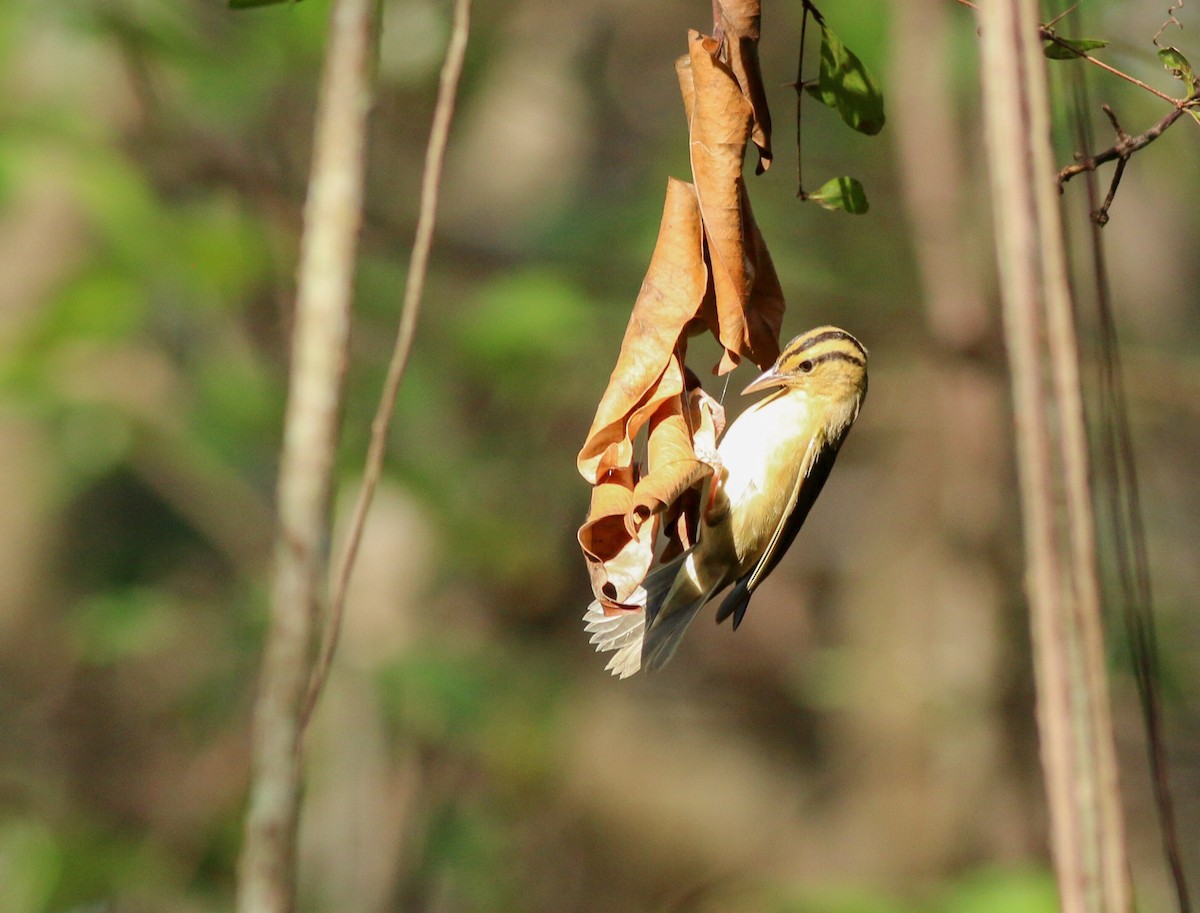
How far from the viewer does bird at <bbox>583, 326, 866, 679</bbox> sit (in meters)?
2.14

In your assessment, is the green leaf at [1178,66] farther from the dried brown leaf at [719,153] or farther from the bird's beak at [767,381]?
the bird's beak at [767,381]

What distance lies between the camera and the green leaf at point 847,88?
5.53 ft

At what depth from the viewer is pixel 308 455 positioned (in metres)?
1.05

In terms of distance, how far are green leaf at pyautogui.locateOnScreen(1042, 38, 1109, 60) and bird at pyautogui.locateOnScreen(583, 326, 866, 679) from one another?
0.80 meters

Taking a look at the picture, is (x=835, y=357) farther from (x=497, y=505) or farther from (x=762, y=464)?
(x=497, y=505)

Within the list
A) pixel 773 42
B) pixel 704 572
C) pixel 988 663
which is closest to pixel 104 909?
pixel 704 572

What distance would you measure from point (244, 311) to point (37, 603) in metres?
1.60

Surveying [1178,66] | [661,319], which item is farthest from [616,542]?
[1178,66]

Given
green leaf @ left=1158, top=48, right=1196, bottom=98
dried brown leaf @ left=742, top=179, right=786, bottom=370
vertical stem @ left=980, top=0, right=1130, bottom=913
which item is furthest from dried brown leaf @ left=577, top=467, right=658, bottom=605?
green leaf @ left=1158, top=48, right=1196, bottom=98

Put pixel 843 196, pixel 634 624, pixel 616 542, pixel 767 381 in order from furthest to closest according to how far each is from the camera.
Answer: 1. pixel 767 381
2. pixel 634 624
3. pixel 843 196
4. pixel 616 542

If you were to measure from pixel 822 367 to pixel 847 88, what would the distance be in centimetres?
83

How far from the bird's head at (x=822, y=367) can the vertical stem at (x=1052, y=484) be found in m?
1.44

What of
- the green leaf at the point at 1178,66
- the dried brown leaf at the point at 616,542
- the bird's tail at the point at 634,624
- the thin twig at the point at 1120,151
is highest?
the green leaf at the point at 1178,66

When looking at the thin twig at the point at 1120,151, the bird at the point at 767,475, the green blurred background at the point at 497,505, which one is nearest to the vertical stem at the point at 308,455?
the thin twig at the point at 1120,151
